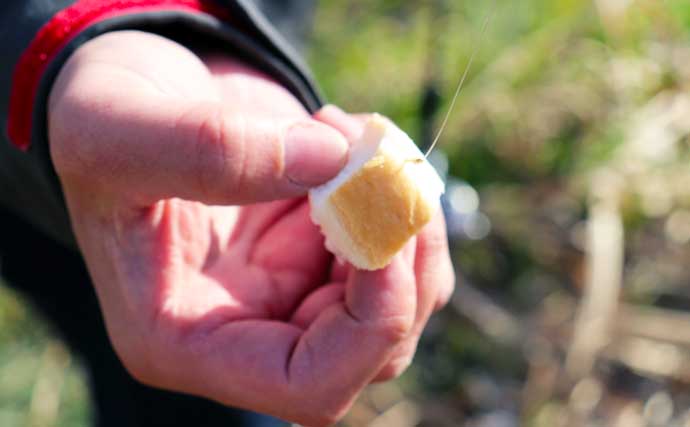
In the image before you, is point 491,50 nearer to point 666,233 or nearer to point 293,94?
point 666,233

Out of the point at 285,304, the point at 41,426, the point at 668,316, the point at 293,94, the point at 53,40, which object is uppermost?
the point at 53,40

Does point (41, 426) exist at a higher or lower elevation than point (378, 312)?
lower

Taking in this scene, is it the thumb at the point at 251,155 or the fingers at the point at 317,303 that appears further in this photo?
the fingers at the point at 317,303


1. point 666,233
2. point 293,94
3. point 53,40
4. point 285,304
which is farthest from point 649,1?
point 53,40

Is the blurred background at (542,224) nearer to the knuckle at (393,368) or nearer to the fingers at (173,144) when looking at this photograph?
the knuckle at (393,368)

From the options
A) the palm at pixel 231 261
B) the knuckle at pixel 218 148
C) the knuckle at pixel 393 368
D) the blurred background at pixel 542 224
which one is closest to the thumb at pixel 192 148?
the knuckle at pixel 218 148

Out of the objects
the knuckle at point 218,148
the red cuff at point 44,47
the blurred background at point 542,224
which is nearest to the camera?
the knuckle at point 218,148

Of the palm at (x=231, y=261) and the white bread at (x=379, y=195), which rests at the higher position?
the white bread at (x=379, y=195)
